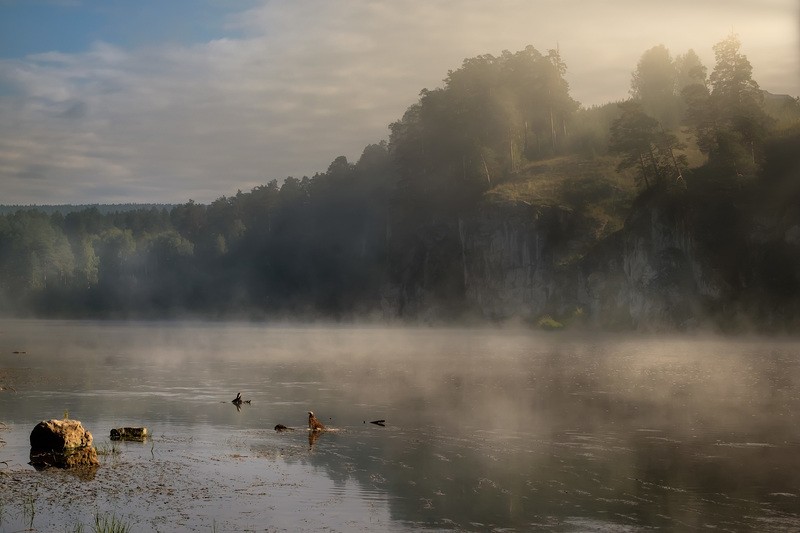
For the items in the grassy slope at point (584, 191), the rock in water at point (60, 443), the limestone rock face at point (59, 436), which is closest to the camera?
the rock in water at point (60, 443)

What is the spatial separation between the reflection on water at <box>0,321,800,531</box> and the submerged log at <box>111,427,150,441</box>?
2.26 ft

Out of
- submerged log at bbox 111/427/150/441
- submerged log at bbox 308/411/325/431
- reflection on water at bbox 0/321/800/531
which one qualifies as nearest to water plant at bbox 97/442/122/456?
reflection on water at bbox 0/321/800/531

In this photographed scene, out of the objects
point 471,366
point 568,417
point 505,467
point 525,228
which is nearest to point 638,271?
point 525,228

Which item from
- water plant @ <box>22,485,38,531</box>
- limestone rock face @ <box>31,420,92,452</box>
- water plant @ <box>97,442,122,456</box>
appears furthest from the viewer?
water plant @ <box>97,442,122,456</box>

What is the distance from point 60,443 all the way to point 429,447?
11935 millimetres

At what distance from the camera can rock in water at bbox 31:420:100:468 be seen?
25000 mm

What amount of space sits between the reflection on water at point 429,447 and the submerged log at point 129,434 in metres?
0.69

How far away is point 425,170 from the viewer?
166 meters

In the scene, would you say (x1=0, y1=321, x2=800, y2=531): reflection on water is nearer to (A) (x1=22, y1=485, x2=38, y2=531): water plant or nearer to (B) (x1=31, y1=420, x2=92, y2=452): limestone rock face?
(A) (x1=22, y1=485, x2=38, y2=531): water plant

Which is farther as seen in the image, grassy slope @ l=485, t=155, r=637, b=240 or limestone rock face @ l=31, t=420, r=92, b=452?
grassy slope @ l=485, t=155, r=637, b=240

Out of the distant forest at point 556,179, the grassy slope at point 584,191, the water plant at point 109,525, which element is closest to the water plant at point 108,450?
the water plant at point 109,525

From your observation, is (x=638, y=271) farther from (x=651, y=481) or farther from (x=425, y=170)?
(x=651, y=481)

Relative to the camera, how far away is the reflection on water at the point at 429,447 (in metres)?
19.6

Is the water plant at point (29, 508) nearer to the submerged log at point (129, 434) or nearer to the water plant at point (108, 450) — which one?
the water plant at point (108, 450)
